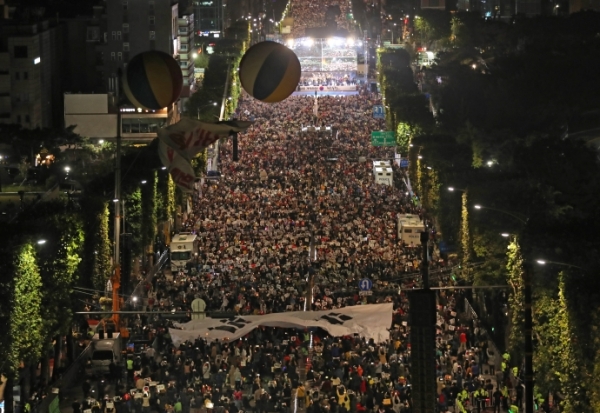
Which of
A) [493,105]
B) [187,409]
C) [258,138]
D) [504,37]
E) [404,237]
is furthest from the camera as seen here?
[504,37]

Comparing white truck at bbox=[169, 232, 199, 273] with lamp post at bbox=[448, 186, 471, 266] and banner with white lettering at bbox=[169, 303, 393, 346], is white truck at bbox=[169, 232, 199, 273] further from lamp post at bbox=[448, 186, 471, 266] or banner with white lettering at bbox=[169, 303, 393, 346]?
banner with white lettering at bbox=[169, 303, 393, 346]

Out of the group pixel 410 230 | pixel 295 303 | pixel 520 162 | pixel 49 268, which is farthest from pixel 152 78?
pixel 520 162

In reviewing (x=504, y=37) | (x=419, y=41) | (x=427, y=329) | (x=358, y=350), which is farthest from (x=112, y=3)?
(x=427, y=329)

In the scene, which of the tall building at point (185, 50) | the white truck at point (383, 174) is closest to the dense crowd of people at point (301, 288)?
the white truck at point (383, 174)

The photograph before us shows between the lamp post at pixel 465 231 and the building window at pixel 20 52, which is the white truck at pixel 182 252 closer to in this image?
the lamp post at pixel 465 231

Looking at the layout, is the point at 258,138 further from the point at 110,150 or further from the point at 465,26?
the point at 465,26

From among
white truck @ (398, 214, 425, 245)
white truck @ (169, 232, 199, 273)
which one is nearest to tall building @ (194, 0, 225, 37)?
white truck @ (398, 214, 425, 245)

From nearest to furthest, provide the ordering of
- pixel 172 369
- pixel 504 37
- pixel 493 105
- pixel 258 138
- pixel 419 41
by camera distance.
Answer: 1. pixel 172 369
2. pixel 258 138
3. pixel 493 105
4. pixel 504 37
5. pixel 419 41
